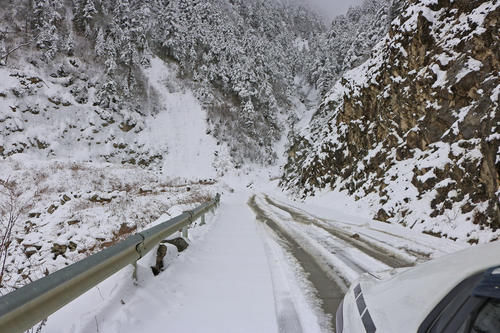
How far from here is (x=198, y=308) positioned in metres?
3.43

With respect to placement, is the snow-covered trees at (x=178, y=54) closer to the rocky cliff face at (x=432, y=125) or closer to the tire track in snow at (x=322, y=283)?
the rocky cliff face at (x=432, y=125)

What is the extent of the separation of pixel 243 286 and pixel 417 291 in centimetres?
307

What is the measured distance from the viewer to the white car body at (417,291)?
140cm

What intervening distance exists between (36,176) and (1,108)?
16848mm

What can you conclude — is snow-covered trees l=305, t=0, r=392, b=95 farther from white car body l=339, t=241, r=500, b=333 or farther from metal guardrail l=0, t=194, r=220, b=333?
metal guardrail l=0, t=194, r=220, b=333

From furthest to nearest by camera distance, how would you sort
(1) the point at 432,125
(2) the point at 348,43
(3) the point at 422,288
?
1. (2) the point at 348,43
2. (1) the point at 432,125
3. (3) the point at 422,288

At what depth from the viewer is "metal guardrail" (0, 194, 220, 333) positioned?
1729mm

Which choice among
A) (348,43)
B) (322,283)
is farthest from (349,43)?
(322,283)

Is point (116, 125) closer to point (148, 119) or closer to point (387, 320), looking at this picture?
point (148, 119)

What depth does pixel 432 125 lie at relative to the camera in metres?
11.2

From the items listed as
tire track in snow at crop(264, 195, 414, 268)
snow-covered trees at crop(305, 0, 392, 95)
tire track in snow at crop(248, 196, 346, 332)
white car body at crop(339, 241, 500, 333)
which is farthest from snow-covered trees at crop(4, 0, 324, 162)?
white car body at crop(339, 241, 500, 333)

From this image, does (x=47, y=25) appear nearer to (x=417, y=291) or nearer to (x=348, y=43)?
(x=417, y=291)

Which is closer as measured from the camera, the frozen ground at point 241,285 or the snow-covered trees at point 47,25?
the frozen ground at point 241,285

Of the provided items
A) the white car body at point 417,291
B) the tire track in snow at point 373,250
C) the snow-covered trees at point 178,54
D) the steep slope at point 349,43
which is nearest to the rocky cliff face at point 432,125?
the tire track in snow at point 373,250
